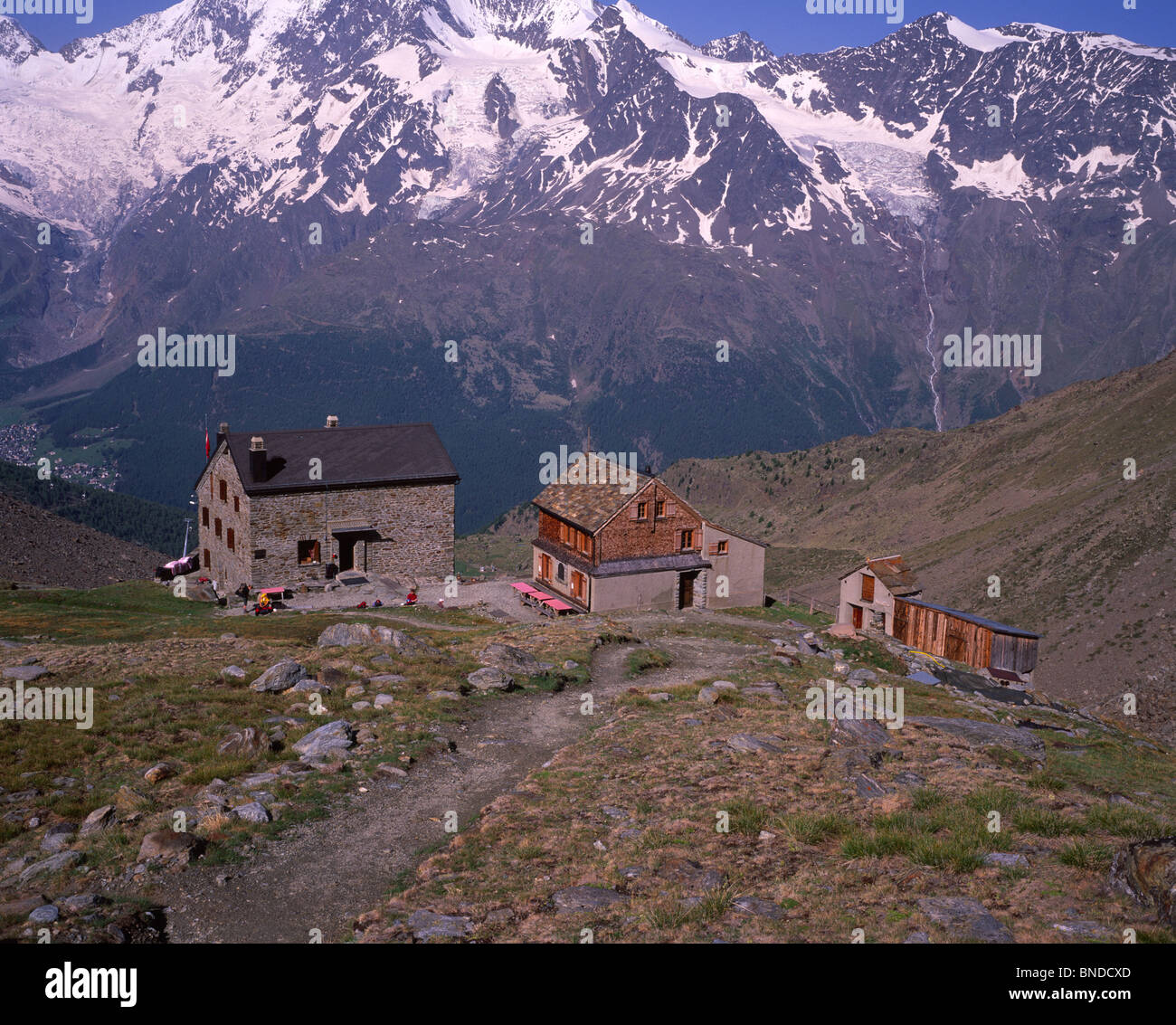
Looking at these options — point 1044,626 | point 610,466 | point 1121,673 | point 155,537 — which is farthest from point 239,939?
point 155,537

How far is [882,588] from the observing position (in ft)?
207

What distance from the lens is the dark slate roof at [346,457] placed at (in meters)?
62.1

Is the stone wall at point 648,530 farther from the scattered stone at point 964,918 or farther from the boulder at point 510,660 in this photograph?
the scattered stone at point 964,918

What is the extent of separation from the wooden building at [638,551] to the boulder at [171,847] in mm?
39583

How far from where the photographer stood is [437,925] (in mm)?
15773

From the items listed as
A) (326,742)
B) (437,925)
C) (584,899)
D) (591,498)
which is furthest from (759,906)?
(591,498)

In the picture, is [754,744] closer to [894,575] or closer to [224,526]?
[894,575]

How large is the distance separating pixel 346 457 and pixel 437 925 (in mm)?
51919

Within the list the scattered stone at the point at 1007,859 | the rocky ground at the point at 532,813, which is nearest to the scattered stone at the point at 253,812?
the rocky ground at the point at 532,813

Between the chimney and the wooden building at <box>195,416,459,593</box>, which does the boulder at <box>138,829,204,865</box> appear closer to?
the wooden building at <box>195,416,459,593</box>

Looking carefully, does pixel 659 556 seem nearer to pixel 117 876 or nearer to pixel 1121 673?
pixel 1121 673

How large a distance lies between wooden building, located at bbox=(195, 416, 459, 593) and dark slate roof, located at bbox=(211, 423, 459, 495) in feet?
0.21

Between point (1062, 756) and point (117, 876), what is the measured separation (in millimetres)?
23913
